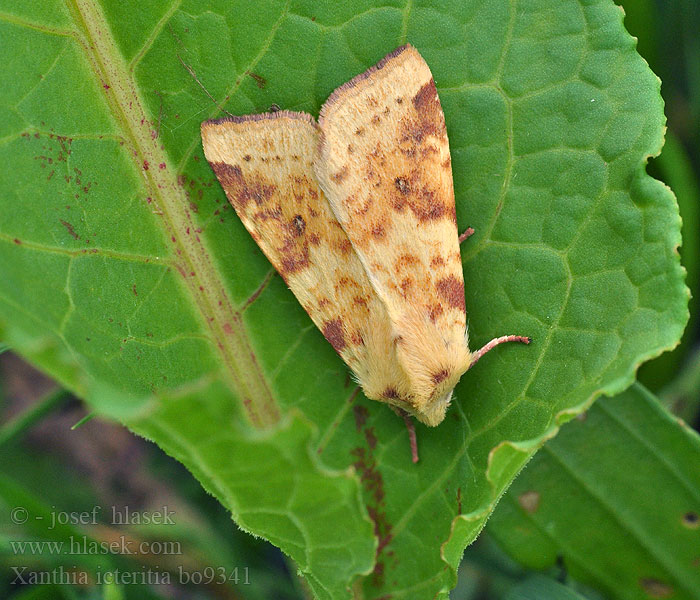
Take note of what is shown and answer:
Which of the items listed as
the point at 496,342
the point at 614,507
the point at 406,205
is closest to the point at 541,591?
the point at 614,507

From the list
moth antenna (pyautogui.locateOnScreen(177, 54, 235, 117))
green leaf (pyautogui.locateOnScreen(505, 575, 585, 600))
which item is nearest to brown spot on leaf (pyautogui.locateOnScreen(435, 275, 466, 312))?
moth antenna (pyautogui.locateOnScreen(177, 54, 235, 117))

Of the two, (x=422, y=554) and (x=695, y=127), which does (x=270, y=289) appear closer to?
(x=422, y=554)

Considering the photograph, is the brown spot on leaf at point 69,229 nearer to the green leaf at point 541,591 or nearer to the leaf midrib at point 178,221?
the leaf midrib at point 178,221

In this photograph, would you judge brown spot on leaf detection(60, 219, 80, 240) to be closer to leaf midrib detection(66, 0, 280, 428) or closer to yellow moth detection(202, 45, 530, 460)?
leaf midrib detection(66, 0, 280, 428)

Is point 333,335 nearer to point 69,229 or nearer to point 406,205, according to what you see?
point 406,205

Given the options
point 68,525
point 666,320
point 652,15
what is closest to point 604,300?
point 666,320

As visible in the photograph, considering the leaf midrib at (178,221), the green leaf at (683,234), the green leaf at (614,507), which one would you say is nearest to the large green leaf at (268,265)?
the leaf midrib at (178,221)
